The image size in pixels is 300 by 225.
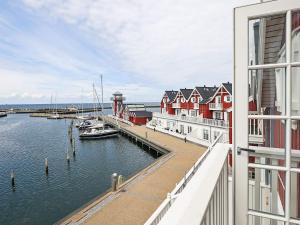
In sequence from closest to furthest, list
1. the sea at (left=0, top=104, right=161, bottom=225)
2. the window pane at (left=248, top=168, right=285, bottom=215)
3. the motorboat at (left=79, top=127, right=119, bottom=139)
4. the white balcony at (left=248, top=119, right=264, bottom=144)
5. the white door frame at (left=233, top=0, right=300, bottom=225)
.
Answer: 1. the white door frame at (left=233, top=0, right=300, bottom=225)
2. the window pane at (left=248, top=168, right=285, bottom=215)
3. the white balcony at (left=248, top=119, right=264, bottom=144)
4. the sea at (left=0, top=104, right=161, bottom=225)
5. the motorboat at (left=79, top=127, right=119, bottom=139)

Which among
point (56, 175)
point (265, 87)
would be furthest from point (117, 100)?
point (265, 87)

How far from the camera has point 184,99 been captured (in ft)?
126

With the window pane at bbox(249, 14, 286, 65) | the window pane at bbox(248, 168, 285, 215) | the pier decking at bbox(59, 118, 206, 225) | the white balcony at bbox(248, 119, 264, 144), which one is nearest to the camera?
the window pane at bbox(248, 168, 285, 215)

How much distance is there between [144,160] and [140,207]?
16.9m

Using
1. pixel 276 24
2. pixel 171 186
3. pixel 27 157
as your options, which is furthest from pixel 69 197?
pixel 276 24

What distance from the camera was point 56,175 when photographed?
23.0m

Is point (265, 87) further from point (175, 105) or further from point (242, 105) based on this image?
point (175, 105)

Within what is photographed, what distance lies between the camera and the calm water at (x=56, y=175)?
15.9 metres

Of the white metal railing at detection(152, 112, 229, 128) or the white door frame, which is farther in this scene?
the white metal railing at detection(152, 112, 229, 128)

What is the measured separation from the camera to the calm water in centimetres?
1588

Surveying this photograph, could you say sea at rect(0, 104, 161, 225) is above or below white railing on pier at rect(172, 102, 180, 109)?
below

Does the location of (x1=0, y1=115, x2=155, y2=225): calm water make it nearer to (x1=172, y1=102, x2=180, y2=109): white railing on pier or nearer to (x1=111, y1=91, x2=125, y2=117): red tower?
(x1=172, y1=102, x2=180, y2=109): white railing on pier

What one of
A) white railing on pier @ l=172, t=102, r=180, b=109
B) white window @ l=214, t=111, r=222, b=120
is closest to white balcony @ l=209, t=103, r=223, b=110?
white window @ l=214, t=111, r=222, b=120

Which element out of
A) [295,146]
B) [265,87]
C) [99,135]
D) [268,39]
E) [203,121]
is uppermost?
[268,39]
